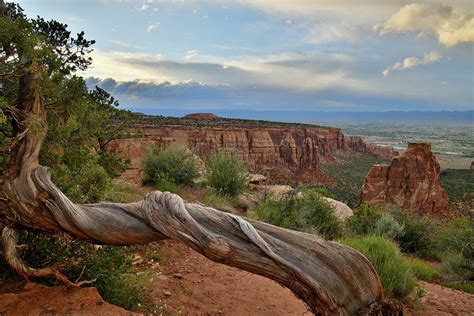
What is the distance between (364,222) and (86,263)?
11602 millimetres

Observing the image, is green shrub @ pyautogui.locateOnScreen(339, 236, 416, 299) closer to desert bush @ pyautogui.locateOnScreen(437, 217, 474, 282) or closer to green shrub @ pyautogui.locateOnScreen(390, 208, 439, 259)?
desert bush @ pyautogui.locateOnScreen(437, 217, 474, 282)

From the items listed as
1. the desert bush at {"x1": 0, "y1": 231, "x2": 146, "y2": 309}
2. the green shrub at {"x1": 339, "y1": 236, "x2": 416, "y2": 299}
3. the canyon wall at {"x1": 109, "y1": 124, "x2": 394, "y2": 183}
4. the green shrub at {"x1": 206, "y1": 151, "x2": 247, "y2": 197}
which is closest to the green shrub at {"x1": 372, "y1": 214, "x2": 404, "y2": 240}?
the green shrub at {"x1": 206, "y1": 151, "x2": 247, "y2": 197}

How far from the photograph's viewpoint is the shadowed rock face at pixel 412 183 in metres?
35.8

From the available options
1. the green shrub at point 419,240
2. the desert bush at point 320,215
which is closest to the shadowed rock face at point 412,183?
the green shrub at point 419,240

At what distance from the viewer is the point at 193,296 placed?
5699 mm

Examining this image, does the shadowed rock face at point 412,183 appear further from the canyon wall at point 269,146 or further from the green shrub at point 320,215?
the green shrub at point 320,215

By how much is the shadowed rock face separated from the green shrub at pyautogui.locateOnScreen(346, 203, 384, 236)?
69.6 feet

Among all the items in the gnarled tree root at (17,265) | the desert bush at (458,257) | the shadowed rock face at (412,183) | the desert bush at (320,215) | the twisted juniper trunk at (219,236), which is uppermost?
the twisted juniper trunk at (219,236)

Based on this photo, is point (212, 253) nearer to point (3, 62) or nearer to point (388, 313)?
point (388, 313)

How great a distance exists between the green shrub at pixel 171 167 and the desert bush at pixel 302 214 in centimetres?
298

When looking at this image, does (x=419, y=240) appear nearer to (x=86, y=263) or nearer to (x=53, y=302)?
(x=86, y=263)

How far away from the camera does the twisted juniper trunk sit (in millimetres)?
3271

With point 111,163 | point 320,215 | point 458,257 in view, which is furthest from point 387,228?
point 111,163

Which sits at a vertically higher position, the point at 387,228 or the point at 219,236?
the point at 219,236
